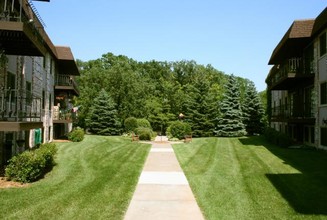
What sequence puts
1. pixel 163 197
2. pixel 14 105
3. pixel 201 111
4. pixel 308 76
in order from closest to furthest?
pixel 163 197 → pixel 14 105 → pixel 308 76 → pixel 201 111

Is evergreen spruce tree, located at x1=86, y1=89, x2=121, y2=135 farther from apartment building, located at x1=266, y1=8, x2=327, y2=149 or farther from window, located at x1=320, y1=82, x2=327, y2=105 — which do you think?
window, located at x1=320, y1=82, x2=327, y2=105

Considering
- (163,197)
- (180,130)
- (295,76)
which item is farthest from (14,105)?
(180,130)

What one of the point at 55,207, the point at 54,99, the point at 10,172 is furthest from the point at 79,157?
the point at 54,99

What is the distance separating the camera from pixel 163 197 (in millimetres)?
10641

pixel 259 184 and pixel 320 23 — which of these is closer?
pixel 259 184

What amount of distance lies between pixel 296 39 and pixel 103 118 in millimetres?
27998

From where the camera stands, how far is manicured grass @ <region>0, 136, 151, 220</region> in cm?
863

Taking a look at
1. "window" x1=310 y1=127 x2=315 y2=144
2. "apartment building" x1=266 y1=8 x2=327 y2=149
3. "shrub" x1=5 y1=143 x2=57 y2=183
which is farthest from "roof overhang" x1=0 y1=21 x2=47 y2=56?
"window" x1=310 y1=127 x2=315 y2=144

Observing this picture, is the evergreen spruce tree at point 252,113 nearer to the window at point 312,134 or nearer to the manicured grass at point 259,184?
the window at point 312,134

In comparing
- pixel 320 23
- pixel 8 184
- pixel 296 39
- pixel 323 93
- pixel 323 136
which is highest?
pixel 320 23

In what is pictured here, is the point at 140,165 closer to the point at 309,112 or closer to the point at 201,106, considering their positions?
the point at 309,112

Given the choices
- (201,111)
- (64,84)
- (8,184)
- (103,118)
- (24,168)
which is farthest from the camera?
(201,111)

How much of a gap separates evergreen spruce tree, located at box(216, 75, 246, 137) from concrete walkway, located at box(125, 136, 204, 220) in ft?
89.5

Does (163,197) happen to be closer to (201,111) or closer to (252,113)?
(201,111)
